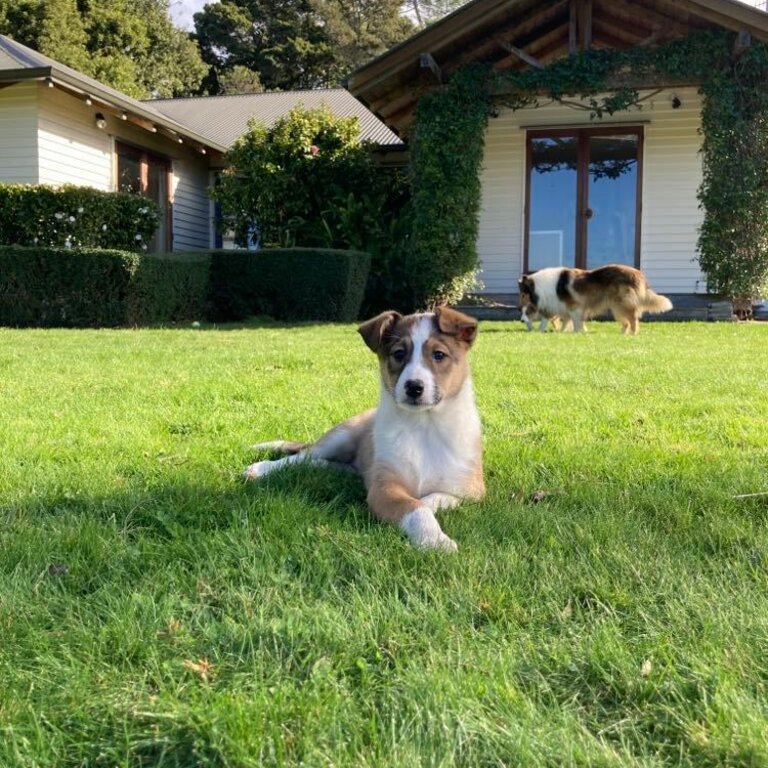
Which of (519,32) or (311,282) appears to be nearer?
(311,282)

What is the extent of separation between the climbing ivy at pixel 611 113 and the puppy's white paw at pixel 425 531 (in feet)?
37.0

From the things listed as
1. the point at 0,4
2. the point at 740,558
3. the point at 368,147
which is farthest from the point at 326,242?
the point at 0,4

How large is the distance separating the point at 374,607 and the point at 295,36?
4636 centimetres

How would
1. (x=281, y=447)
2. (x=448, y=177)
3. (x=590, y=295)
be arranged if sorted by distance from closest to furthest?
(x=281, y=447) → (x=590, y=295) → (x=448, y=177)

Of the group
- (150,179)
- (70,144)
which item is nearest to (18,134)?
(70,144)

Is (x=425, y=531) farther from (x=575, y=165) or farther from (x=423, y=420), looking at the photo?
(x=575, y=165)

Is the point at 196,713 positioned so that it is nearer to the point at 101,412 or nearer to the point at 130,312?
the point at 101,412

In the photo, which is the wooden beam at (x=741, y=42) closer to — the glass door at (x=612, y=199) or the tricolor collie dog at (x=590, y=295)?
the glass door at (x=612, y=199)

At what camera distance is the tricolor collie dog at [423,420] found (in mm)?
3242

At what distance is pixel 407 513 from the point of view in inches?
112

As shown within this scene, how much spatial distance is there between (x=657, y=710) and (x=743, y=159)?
1300cm

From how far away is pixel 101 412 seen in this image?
4984 mm

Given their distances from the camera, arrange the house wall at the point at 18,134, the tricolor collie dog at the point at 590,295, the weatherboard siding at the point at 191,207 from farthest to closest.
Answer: the weatherboard siding at the point at 191,207 < the house wall at the point at 18,134 < the tricolor collie dog at the point at 590,295

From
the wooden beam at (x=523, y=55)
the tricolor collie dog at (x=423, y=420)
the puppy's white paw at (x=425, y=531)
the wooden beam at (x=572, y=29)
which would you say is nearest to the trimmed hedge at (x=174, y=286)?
the wooden beam at (x=523, y=55)
